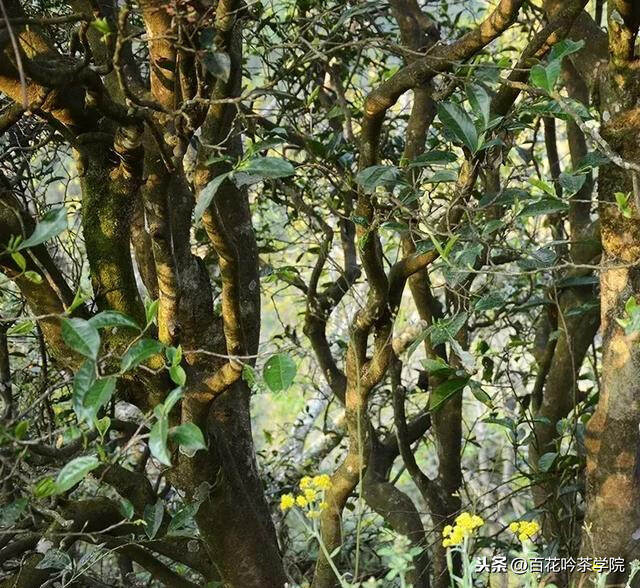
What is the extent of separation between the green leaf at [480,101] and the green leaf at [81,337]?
73cm

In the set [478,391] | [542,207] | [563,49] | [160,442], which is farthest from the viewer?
[478,391]

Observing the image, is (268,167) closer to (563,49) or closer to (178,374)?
(178,374)

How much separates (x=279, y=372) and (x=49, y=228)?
1.35 ft

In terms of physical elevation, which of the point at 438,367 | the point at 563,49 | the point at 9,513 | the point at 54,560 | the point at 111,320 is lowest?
the point at 54,560

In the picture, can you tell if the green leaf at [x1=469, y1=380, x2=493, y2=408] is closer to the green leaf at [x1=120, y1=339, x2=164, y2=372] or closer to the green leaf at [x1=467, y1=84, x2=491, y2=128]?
the green leaf at [x1=467, y1=84, x2=491, y2=128]

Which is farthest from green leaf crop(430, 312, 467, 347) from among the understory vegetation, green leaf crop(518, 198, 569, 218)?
green leaf crop(518, 198, 569, 218)

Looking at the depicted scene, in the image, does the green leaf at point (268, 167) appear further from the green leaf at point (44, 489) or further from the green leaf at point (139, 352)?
the green leaf at point (44, 489)

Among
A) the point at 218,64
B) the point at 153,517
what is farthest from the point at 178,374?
the point at 153,517

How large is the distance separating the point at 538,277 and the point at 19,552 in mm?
1994

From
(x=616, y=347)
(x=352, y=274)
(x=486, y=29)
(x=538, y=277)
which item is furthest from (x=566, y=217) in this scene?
(x=486, y=29)

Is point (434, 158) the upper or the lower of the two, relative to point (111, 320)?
upper

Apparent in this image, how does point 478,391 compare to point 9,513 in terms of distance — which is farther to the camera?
point 478,391

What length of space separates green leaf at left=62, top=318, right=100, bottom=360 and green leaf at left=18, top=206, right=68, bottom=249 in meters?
0.10

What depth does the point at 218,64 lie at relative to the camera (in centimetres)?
123
